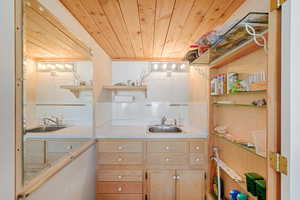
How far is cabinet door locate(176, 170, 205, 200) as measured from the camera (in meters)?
1.93

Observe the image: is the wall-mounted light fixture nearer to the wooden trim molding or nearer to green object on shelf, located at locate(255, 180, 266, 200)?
the wooden trim molding

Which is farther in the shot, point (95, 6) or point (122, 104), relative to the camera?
point (122, 104)

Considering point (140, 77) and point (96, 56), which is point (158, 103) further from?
point (96, 56)

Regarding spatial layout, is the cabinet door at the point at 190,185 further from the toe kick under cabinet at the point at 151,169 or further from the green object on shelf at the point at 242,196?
the green object on shelf at the point at 242,196

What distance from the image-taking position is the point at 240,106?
1397 mm

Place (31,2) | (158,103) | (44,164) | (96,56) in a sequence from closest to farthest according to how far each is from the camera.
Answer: (31,2), (44,164), (96,56), (158,103)

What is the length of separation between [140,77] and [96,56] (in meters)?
0.84

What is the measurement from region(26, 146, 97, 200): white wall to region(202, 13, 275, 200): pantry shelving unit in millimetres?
1359
